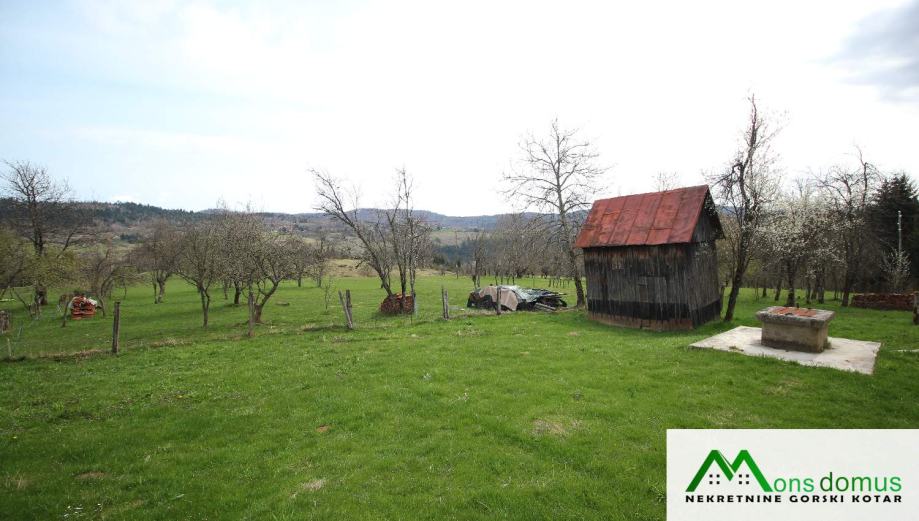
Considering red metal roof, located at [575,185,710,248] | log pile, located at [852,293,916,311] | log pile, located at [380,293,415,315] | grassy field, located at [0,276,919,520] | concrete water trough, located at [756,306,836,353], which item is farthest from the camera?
log pile, located at [380,293,415,315]

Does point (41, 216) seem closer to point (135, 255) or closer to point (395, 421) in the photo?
point (135, 255)

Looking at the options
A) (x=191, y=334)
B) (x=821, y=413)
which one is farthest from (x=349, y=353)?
(x=191, y=334)

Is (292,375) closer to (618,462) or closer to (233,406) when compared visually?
(233,406)

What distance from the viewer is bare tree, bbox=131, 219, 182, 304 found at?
3947 centimetres

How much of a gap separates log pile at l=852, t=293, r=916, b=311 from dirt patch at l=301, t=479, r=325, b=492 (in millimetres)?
34414

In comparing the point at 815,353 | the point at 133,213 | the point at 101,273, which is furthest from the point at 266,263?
the point at 133,213

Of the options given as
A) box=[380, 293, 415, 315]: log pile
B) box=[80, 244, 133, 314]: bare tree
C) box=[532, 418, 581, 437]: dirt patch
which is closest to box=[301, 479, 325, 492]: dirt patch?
box=[532, 418, 581, 437]: dirt patch

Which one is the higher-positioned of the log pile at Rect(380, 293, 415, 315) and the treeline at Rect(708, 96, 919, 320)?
the treeline at Rect(708, 96, 919, 320)

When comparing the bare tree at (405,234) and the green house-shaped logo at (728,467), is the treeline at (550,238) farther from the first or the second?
the green house-shaped logo at (728,467)

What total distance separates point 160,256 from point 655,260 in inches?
1796

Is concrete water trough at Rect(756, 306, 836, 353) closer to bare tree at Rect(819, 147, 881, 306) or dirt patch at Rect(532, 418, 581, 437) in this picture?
dirt patch at Rect(532, 418, 581, 437)

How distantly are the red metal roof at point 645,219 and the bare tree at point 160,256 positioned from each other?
35603 millimetres

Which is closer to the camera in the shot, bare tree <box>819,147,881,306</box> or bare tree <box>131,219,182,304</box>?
bare tree <box>819,147,881,306</box>

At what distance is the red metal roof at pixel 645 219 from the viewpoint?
18.5 metres
